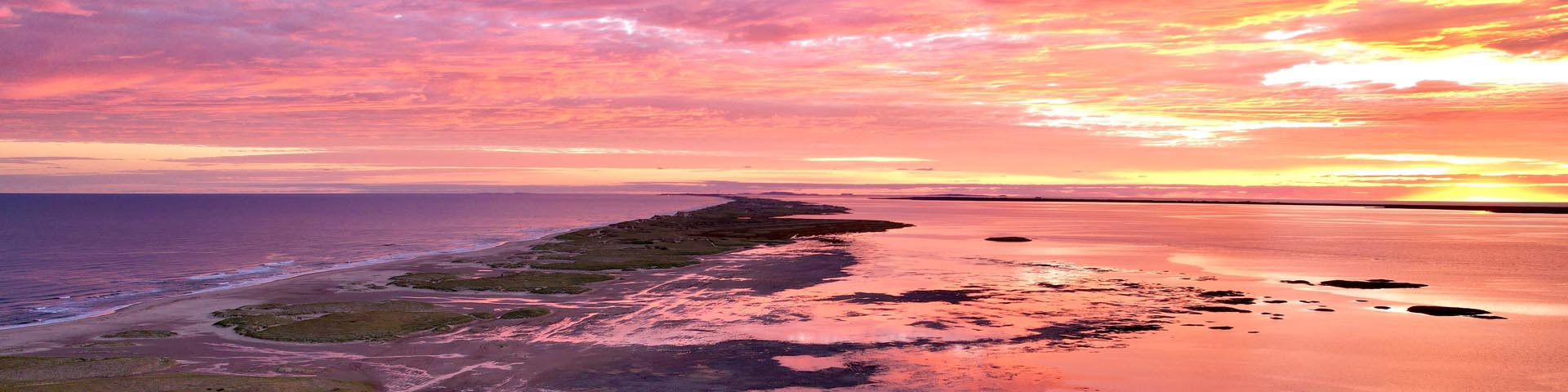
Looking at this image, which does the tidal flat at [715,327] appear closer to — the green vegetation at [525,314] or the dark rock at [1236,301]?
the green vegetation at [525,314]

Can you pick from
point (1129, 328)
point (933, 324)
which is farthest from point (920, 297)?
point (1129, 328)

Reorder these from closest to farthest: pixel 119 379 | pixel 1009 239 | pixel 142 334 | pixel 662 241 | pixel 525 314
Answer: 1. pixel 119 379
2. pixel 142 334
3. pixel 525 314
4. pixel 662 241
5. pixel 1009 239

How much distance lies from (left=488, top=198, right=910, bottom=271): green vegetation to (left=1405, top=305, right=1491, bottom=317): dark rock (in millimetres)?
28965

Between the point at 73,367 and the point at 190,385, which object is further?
the point at 73,367

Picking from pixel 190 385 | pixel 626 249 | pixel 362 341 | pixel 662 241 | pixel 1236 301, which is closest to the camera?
pixel 190 385

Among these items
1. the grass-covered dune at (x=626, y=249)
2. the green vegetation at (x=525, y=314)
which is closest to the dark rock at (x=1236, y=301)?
the green vegetation at (x=525, y=314)

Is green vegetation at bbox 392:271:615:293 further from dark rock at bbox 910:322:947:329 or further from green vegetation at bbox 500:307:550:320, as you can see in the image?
dark rock at bbox 910:322:947:329

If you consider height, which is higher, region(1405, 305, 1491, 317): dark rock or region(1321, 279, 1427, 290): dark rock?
region(1405, 305, 1491, 317): dark rock

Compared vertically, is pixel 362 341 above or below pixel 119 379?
below

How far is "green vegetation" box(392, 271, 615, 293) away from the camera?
3394 centimetres

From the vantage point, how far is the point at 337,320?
24.6 m

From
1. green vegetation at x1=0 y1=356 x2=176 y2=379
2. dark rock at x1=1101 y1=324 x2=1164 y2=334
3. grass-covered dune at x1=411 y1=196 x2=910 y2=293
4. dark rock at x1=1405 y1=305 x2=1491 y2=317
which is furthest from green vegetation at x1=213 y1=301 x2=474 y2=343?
dark rock at x1=1405 y1=305 x2=1491 y2=317

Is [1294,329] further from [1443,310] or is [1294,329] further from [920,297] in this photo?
[920,297]

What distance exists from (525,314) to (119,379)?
36.7 feet
